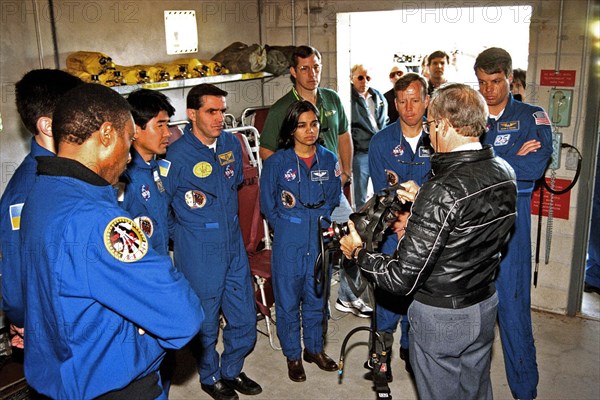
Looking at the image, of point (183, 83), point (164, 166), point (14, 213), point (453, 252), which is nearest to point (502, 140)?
point (453, 252)

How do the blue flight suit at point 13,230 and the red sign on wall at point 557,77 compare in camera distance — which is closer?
the blue flight suit at point 13,230

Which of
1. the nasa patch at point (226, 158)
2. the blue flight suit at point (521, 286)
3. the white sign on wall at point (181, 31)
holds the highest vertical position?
the white sign on wall at point (181, 31)

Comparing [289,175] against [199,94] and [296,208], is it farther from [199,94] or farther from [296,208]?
[199,94]

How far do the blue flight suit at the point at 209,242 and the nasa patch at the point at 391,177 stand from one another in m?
1.00

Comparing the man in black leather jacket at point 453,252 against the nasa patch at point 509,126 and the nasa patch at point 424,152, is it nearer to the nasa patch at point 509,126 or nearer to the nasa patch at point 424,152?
the nasa patch at point 424,152

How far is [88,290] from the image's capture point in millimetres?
1779

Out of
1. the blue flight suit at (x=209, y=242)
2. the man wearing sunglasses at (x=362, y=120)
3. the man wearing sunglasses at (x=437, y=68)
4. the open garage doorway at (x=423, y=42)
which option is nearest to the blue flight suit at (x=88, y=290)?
the blue flight suit at (x=209, y=242)

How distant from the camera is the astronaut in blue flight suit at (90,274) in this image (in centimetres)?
177

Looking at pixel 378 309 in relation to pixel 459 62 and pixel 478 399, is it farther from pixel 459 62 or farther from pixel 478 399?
pixel 459 62

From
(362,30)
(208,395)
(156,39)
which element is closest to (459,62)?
(362,30)

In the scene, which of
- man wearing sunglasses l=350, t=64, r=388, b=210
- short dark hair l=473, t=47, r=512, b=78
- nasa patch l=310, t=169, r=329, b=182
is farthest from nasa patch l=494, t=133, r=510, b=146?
man wearing sunglasses l=350, t=64, r=388, b=210

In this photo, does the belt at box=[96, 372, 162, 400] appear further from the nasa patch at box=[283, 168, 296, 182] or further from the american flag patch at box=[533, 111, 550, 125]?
the american flag patch at box=[533, 111, 550, 125]

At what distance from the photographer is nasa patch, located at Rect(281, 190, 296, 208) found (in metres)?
3.63

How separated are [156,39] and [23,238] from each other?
3.10 metres
